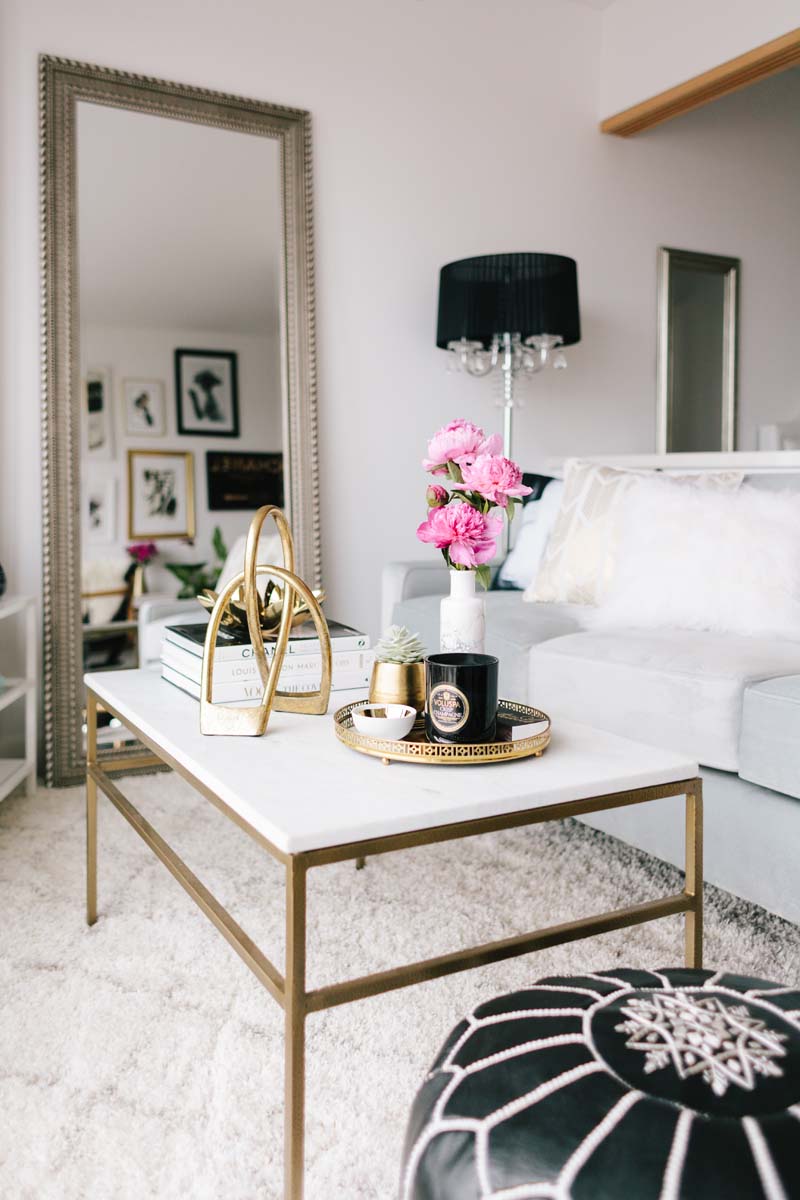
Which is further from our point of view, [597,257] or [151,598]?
[597,257]

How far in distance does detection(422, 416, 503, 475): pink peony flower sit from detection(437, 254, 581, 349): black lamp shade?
187 cm

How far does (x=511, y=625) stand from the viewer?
2.28 meters

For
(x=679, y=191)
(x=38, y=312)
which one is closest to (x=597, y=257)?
(x=679, y=191)

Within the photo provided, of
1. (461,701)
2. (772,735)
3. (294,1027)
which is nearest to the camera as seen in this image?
(294,1027)

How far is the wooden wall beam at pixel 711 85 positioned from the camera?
3064mm

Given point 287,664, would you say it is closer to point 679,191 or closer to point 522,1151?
point 522,1151

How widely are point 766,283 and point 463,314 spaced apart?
6.05 ft

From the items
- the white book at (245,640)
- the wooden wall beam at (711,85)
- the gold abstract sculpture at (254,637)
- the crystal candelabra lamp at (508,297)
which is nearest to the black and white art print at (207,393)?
the crystal candelabra lamp at (508,297)

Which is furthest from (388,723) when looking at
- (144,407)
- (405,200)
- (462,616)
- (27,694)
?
(405,200)

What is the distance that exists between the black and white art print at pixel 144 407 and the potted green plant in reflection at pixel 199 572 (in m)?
0.36

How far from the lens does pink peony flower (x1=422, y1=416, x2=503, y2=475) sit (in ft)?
4.30

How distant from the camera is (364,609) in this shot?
334 cm

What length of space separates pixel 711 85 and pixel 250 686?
2.94 metres

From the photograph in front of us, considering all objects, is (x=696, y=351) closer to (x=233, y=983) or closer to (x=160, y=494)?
(x=160, y=494)
